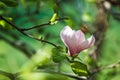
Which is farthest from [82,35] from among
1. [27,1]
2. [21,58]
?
[21,58]

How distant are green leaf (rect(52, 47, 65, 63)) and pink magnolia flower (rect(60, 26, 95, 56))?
0.9 inches

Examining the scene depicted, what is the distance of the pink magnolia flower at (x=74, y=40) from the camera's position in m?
0.75

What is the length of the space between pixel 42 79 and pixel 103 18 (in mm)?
1222

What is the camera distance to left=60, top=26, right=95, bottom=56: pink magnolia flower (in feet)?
2.46

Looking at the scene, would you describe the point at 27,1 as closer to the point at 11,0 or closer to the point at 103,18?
the point at 103,18

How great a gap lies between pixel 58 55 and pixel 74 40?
53 millimetres

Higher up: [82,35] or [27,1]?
[27,1]

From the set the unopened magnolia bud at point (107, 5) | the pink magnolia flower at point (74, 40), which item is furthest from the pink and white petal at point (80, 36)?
the unopened magnolia bud at point (107, 5)

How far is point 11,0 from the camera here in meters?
0.75

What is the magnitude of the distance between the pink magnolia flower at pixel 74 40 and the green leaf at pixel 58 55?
22mm

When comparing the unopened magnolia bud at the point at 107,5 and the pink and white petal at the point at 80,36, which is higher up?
the unopened magnolia bud at the point at 107,5

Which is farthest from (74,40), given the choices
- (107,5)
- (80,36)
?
(107,5)

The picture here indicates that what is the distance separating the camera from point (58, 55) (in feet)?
2.43

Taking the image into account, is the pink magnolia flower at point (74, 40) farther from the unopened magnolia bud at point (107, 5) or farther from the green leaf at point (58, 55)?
the unopened magnolia bud at point (107, 5)
